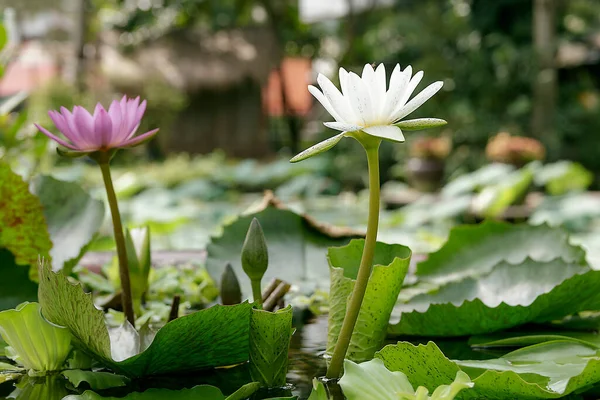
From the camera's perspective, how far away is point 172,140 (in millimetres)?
13383

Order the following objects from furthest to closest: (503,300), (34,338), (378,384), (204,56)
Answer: (204,56), (503,300), (34,338), (378,384)

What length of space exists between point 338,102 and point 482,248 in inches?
19.9

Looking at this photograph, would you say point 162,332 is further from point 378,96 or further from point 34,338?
point 378,96

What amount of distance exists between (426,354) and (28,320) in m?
0.32

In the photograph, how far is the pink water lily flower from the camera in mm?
595

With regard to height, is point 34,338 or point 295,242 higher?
point 295,242

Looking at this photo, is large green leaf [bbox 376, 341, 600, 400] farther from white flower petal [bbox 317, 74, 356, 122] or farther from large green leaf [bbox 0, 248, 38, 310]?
large green leaf [bbox 0, 248, 38, 310]

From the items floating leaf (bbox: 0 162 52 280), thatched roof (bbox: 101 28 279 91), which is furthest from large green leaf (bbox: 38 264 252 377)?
thatched roof (bbox: 101 28 279 91)

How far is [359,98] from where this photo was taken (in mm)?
505

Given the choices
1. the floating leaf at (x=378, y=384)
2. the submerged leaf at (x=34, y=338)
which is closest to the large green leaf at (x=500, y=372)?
the floating leaf at (x=378, y=384)

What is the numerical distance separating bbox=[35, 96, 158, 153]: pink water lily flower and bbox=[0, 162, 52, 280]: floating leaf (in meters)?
0.20

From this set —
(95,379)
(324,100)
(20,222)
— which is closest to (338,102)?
(324,100)

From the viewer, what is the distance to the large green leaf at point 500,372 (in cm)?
49

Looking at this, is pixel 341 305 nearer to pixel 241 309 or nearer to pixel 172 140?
pixel 241 309
